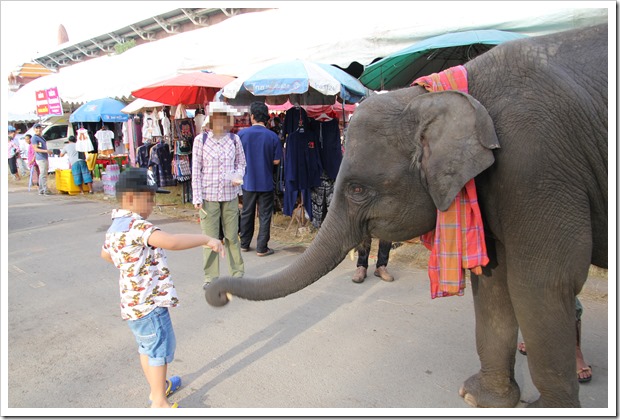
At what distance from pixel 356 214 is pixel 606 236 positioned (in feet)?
4.00

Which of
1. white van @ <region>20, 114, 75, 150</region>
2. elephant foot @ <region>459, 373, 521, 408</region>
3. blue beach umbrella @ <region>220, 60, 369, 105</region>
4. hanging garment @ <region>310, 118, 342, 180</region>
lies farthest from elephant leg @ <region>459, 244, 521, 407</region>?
white van @ <region>20, 114, 75, 150</region>

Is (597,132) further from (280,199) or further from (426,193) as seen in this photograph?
(280,199)

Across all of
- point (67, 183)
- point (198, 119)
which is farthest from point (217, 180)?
point (67, 183)

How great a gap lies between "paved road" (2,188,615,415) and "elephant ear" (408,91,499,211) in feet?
4.07

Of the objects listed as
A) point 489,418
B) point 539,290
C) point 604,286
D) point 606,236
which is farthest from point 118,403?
point 604,286

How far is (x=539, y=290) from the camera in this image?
2.22 m

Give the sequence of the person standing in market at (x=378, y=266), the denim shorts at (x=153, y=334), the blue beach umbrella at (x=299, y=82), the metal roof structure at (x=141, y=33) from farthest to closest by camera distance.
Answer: the metal roof structure at (x=141, y=33) < the blue beach umbrella at (x=299, y=82) < the person standing in market at (x=378, y=266) < the denim shorts at (x=153, y=334)

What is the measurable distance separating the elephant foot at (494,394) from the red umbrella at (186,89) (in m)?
6.18

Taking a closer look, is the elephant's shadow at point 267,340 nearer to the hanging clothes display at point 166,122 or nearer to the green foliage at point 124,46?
the hanging clothes display at point 166,122

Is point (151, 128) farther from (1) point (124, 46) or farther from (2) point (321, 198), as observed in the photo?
(1) point (124, 46)

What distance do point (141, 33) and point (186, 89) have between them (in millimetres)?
Result: 17924

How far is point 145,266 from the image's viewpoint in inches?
110

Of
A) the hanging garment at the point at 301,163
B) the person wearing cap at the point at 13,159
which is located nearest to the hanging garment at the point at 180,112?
the hanging garment at the point at 301,163

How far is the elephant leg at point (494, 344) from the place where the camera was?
2.84 m
